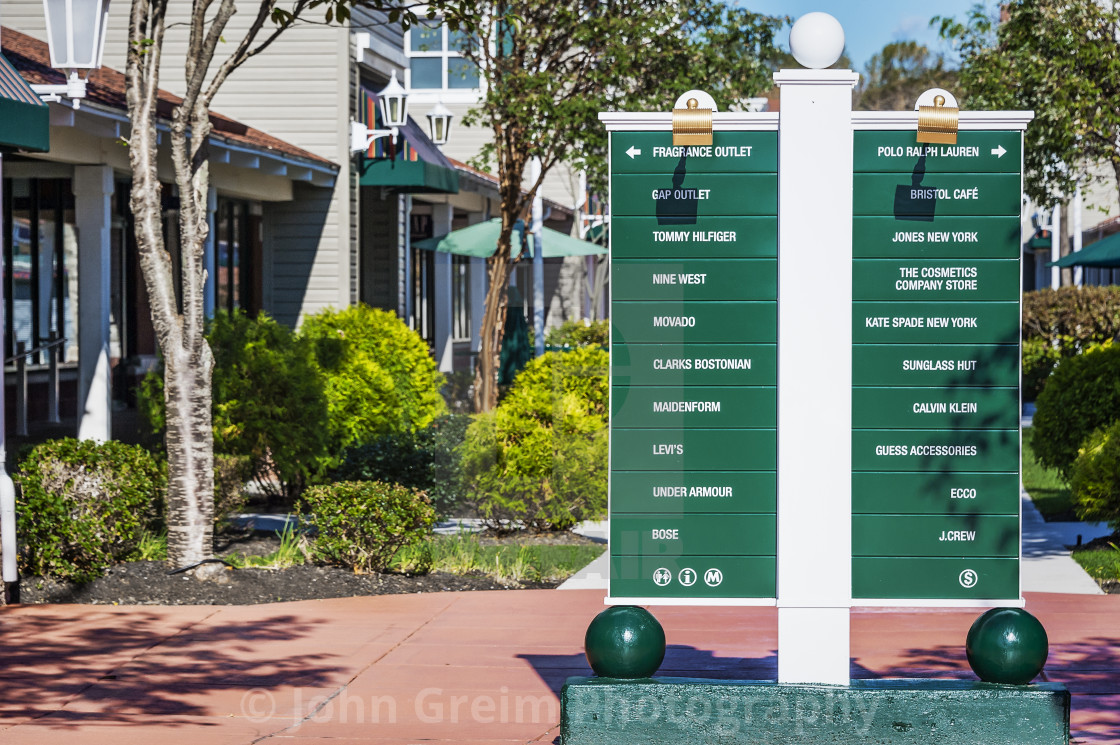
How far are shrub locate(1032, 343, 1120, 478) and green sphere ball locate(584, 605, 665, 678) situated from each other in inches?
308

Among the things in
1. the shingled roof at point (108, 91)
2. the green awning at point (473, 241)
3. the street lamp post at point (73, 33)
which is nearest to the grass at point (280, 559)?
the street lamp post at point (73, 33)

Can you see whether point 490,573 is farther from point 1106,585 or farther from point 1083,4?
point 1083,4

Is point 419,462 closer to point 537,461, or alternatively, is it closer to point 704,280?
point 537,461

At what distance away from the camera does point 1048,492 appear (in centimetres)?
1506

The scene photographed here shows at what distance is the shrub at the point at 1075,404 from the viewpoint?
1213 centimetres

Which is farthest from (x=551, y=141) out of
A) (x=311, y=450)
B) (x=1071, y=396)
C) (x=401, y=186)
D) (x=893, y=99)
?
(x=893, y=99)

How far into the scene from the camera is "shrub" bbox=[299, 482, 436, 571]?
930 cm

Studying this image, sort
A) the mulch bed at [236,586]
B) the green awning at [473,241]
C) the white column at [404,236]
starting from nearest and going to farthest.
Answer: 1. the mulch bed at [236,586]
2. the green awning at [473,241]
3. the white column at [404,236]

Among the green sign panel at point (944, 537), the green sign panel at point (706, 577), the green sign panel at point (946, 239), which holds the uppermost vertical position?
the green sign panel at point (946, 239)

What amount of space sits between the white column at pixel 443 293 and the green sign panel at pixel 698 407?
18.7m

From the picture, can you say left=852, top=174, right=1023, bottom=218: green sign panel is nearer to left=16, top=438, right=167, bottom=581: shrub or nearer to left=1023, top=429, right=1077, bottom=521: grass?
left=16, top=438, right=167, bottom=581: shrub

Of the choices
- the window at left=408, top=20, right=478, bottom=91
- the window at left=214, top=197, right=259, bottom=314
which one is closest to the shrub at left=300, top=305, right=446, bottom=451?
the window at left=214, top=197, right=259, bottom=314

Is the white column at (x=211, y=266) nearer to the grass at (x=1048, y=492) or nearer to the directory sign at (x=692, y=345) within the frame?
the grass at (x=1048, y=492)

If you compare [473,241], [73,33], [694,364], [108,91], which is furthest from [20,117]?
[473,241]
